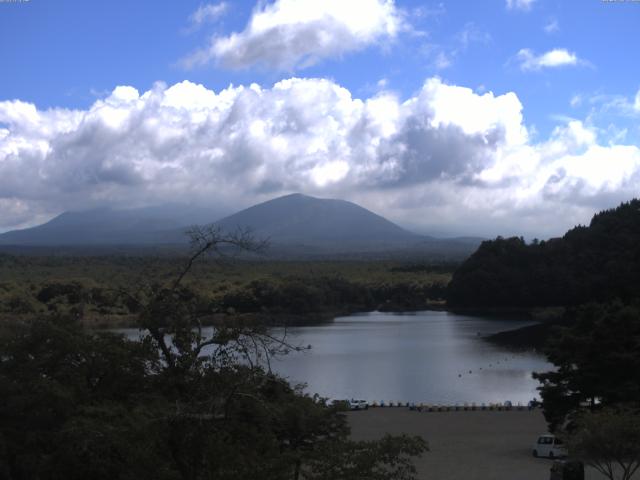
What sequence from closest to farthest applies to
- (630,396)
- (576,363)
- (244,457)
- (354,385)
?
(244,457), (630,396), (576,363), (354,385)

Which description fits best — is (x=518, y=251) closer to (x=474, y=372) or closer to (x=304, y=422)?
(x=474, y=372)

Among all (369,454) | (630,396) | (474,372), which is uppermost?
(369,454)

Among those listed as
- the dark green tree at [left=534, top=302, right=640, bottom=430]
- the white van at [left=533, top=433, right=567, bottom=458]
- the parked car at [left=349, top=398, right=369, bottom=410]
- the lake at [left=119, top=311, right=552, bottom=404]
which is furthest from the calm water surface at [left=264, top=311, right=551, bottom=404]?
the dark green tree at [left=534, top=302, right=640, bottom=430]

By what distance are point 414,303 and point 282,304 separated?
1543 cm

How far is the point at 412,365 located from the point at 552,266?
1034 inches

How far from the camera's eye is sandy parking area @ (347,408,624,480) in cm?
1375

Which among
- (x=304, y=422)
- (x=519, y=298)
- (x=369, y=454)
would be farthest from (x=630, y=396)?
(x=519, y=298)

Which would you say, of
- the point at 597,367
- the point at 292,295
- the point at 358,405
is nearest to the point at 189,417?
the point at 597,367

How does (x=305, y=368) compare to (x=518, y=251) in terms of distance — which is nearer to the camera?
(x=305, y=368)

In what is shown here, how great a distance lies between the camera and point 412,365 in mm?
32406

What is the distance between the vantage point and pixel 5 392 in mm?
8508

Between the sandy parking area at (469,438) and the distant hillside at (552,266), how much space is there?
27997 mm

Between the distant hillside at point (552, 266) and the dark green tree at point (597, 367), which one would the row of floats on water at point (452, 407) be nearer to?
the dark green tree at point (597, 367)

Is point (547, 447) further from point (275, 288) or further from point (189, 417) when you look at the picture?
point (275, 288)
